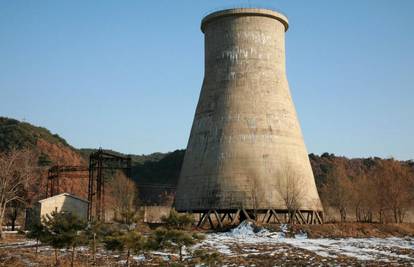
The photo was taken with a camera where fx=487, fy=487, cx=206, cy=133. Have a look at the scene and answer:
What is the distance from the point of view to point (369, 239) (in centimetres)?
2473

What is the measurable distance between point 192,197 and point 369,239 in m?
10.7

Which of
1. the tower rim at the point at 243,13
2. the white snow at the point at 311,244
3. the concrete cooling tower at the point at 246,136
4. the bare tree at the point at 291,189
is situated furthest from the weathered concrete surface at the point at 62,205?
the tower rim at the point at 243,13

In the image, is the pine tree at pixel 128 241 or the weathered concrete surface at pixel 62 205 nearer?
the pine tree at pixel 128 241

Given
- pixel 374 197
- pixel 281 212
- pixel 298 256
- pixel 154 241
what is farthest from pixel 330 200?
pixel 154 241

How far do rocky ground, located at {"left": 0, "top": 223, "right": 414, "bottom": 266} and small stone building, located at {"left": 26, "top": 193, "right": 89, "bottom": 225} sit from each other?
924 cm

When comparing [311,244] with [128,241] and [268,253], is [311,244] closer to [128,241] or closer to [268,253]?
[268,253]

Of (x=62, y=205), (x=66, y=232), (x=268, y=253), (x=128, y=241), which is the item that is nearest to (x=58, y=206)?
(x=62, y=205)

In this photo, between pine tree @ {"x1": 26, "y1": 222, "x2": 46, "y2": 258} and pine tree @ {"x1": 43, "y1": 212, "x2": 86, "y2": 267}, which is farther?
pine tree @ {"x1": 26, "y1": 222, "x2": 46, "y2": 258}

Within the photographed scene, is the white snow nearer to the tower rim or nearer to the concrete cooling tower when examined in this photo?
the concrete cooling tower

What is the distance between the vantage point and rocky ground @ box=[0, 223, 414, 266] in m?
16.1

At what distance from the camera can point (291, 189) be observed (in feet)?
94.6

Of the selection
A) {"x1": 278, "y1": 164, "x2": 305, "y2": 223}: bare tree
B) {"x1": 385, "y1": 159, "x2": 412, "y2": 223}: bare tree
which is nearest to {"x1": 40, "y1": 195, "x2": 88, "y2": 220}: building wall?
{"x1": 278, "y1": 164, "x2": 305, "y2": 223}: bare tree

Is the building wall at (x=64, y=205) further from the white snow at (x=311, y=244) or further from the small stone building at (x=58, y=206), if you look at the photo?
the white snow at (x=311, y=244)

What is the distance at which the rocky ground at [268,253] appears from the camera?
16.1 meters
